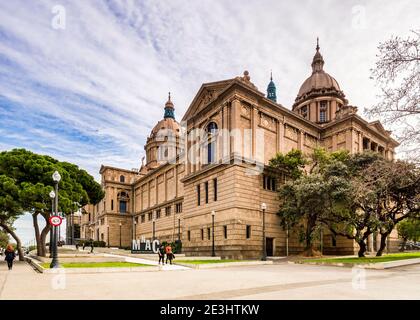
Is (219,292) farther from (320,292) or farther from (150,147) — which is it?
(150,147)

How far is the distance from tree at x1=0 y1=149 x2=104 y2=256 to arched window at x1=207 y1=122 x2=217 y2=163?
49.8 feet

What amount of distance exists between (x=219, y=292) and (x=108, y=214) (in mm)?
77089

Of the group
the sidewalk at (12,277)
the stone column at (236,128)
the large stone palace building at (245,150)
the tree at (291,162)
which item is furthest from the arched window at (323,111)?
the sidewalk at (12,277)

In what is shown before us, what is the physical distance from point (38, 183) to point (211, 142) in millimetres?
20023

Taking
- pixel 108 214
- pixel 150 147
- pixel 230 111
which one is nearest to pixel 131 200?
pixel 108 214

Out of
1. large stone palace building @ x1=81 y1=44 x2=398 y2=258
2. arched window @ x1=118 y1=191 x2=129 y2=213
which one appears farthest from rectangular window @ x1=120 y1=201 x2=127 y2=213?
large stone palace building @ x1=81 y1=44 x2=398 y2=258

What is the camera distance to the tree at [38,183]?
104 ft

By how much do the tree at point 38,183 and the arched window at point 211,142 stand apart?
15181mm

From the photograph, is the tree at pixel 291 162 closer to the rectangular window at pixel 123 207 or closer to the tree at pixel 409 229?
the tree at pixel 409 229

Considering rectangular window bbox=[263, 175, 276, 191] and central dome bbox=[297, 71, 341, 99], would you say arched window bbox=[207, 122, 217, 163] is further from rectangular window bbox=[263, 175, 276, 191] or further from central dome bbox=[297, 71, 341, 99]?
central dome bbox=[297, 71, 341, 99]

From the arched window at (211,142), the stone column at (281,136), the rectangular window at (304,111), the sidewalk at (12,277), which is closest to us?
the sidewalk at (12,277)

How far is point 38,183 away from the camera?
105 ft

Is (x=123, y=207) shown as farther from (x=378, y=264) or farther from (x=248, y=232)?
(x=378, y=264)

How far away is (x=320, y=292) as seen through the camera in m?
11.2
